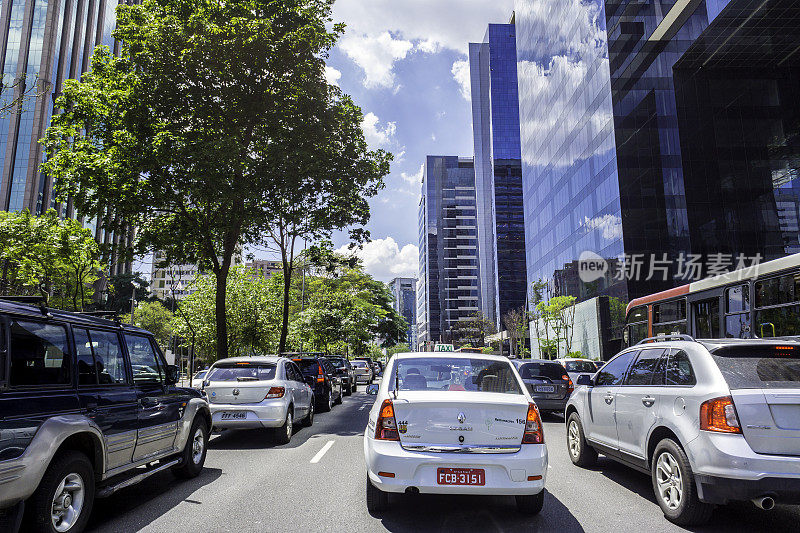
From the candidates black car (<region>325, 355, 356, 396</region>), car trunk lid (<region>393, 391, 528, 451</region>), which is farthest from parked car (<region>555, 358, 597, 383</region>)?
car trunk lid (<region>393, 391, 528, 451</region>)

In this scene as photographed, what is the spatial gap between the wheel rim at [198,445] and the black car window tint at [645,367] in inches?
221

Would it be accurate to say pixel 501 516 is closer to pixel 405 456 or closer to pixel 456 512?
pixel 456 512

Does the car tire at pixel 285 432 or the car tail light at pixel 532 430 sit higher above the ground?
the car tail light at pixel 532 430

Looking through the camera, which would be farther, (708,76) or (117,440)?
(708,76)

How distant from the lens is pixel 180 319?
34.9 metres

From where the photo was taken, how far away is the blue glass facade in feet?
139

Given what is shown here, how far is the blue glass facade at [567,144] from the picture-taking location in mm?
42312

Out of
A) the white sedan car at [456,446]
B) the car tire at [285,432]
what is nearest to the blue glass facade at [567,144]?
the car tire at [285,432]

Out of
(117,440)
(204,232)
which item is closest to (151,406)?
(117,440)

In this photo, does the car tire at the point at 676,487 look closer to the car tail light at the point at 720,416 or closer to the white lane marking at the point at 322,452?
the car tail light at the point at 720,416

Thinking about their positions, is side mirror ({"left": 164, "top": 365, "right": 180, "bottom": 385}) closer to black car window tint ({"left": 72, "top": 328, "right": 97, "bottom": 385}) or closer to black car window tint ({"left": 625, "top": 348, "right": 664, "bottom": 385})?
black car window tint ({"left": 72, "top": 328, "right": 97, "bottom": 385})

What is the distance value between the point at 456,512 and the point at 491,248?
5131 inches

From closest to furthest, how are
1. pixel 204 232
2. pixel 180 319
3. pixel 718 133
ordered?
1. pixel 204 232
2. pixel 180 319
3. pixel 718 133

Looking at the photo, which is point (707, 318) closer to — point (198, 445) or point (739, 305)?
point (739, 305)
